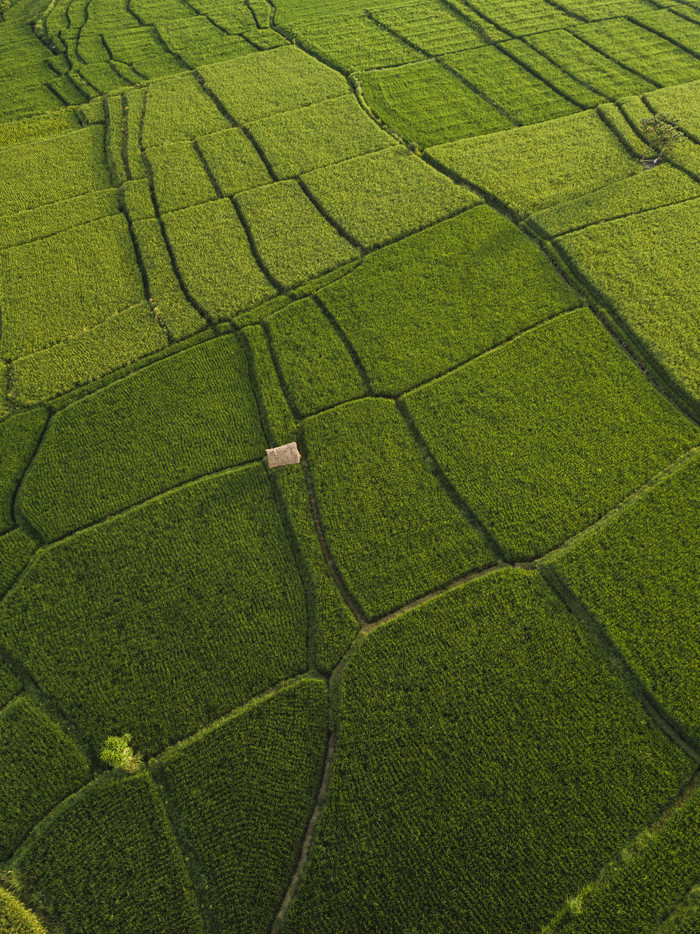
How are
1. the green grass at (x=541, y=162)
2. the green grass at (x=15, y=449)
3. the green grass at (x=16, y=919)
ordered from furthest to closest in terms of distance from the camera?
the green grass at (x=541, y=162) < the green grass at (x=15, y=449) < the green grass at (x=16, y=919)

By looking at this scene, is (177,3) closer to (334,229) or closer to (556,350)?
(334,229)

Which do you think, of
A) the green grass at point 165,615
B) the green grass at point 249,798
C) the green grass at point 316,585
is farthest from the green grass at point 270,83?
the green grass at point 249,798

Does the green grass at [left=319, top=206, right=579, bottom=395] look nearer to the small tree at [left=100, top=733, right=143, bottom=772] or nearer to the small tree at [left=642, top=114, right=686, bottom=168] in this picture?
the small tree at [left=642, top=114, right=686, bottom=168]

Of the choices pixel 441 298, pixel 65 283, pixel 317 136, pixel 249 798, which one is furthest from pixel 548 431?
pixel 317 136

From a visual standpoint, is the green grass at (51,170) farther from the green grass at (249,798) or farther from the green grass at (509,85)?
the green grass at (249,798)

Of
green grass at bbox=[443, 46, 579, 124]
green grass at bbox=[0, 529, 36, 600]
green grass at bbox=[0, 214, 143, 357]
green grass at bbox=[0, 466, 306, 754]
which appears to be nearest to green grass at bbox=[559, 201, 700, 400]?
green grass at bbox=[443, 46, 579, 124]

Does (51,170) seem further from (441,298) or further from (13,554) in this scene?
(13,554)

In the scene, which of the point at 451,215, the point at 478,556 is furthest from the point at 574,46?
the point at 478,556
